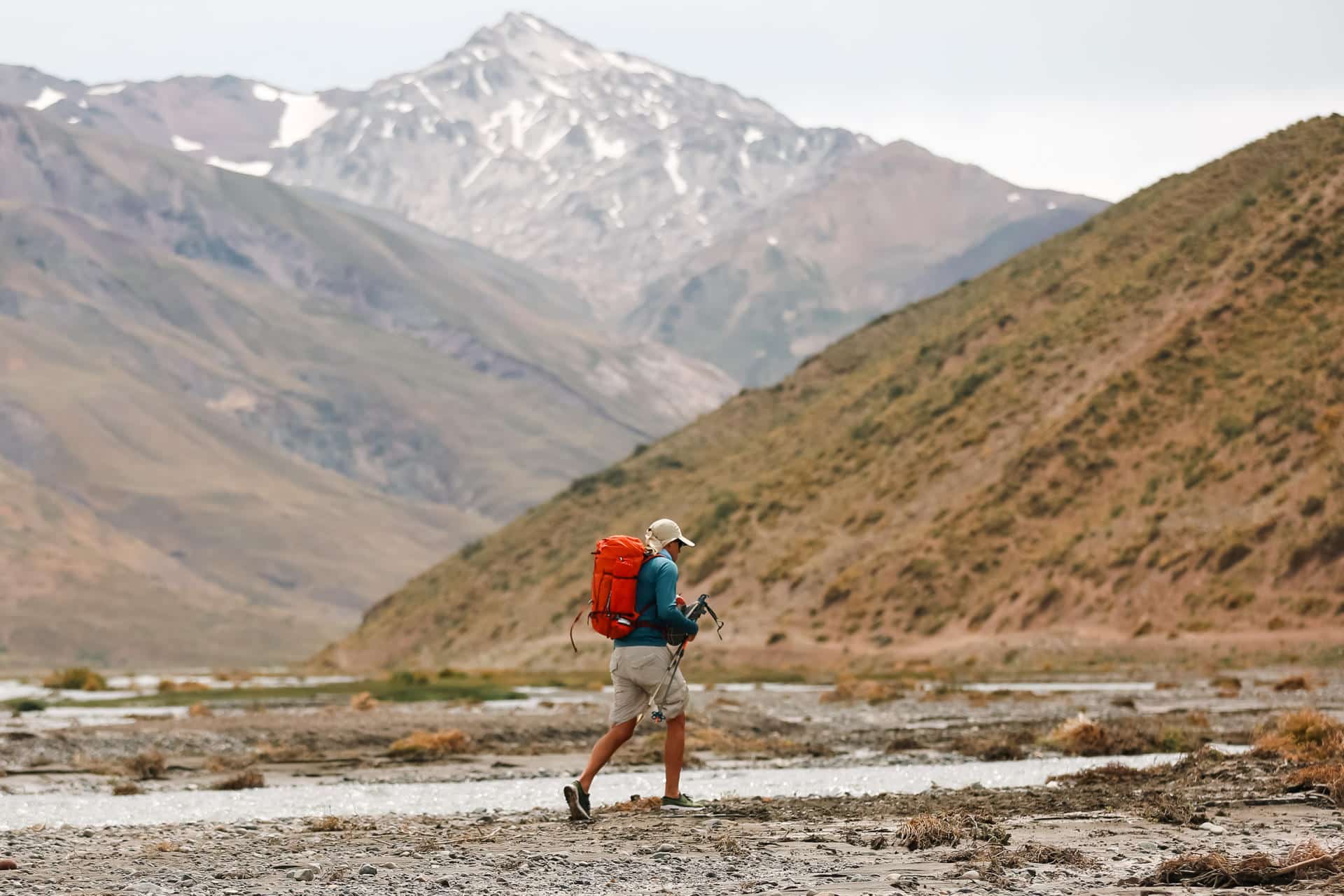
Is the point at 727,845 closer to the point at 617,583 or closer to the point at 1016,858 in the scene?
the point at 1016,858

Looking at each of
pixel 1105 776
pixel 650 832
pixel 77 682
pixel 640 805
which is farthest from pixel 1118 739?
pixel 77 682

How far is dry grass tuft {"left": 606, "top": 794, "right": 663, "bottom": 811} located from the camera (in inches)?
614

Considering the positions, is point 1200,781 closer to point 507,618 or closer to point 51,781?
point 51,781

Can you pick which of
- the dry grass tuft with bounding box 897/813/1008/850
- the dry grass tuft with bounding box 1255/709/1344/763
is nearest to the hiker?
the dry grass tuft with bounding box 897/813/1008/850

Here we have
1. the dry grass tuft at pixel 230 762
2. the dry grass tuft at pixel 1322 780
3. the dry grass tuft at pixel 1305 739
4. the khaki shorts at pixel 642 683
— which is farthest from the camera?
the dry grass tuft at pixel 230 762

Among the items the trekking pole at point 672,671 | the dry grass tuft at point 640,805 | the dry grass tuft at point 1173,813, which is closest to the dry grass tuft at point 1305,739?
the dry grass tuft at point 1173,813

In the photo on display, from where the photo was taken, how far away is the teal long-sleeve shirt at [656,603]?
14.4m

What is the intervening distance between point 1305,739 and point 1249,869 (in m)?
8.99

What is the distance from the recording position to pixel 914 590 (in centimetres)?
6378

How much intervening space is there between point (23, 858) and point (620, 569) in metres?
4.77

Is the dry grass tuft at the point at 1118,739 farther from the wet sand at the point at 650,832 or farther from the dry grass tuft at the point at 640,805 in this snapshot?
the dry grass tuft at the point at 640,805

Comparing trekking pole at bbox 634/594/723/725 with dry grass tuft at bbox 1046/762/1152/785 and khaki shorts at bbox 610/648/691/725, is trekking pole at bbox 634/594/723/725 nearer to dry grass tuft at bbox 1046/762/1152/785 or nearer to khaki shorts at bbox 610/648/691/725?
khaki shorts at bbox 610/648/691/725

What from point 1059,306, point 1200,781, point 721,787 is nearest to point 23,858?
point 721,787

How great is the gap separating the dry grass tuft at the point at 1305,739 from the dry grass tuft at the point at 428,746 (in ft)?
34.9
